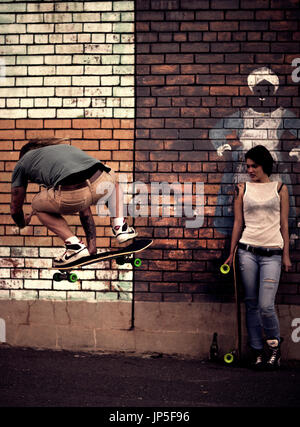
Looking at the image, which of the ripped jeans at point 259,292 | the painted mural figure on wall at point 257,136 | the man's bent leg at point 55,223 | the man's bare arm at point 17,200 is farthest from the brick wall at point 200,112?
the man's bare arm at point 17,200

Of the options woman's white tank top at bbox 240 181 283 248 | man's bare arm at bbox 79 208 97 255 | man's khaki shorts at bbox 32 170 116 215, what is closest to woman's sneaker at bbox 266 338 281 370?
woman's white tank top at bbox 240 181 283 248

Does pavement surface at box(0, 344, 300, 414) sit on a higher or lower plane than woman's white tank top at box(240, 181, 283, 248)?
lower

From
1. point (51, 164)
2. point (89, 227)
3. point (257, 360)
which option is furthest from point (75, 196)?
point (257, 360)

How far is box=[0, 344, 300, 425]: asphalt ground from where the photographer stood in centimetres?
409

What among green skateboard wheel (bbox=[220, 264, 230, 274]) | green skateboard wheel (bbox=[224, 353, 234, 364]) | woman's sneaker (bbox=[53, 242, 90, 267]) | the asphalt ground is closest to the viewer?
the asphalt ground

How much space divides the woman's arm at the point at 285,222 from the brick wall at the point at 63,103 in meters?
1.58

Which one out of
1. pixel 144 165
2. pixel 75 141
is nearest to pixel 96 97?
pixel 75 141

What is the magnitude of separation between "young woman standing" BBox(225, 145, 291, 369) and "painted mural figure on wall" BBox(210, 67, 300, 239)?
34 centimetres

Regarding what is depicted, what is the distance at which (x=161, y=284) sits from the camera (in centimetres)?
555

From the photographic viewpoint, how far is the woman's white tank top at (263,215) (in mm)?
5062

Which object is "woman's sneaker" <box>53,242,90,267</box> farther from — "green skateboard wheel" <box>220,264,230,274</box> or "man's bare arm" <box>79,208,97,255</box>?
"green skateboard wheel" <box>220,264,230,274</box>

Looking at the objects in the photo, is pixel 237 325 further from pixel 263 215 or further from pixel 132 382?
pixel 132 382

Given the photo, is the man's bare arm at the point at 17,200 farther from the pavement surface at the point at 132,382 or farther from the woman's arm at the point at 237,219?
the woman's arm at the point at 237,219

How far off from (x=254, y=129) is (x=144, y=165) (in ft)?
3.95
